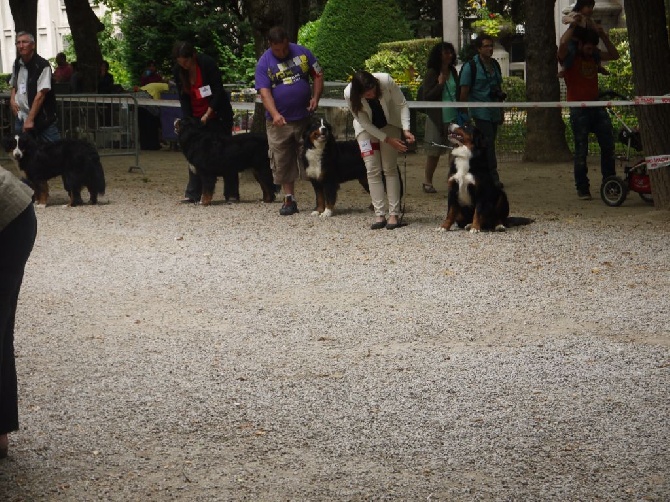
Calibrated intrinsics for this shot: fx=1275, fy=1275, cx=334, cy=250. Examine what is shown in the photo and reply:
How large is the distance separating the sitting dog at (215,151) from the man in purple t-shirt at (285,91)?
36.7 inches

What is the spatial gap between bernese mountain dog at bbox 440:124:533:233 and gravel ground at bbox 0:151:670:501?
27cm

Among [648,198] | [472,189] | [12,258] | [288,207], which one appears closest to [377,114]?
[472,189]

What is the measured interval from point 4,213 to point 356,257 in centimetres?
632

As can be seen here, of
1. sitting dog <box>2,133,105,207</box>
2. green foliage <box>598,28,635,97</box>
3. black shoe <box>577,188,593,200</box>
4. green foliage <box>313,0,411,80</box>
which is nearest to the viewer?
sitting dog <box>2,133,105,207</box>

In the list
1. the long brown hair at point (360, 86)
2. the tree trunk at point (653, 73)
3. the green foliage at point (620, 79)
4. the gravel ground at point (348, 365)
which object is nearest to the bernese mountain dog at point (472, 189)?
the gravel ground at point (348, 365)

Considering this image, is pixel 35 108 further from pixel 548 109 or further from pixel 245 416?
pixel 245 416

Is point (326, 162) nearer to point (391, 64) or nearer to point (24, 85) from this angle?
point (24, 85)

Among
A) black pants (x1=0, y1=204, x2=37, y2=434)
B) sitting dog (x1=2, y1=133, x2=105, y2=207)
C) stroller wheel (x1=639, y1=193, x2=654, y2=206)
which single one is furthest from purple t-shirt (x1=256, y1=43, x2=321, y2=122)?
black pants (x1=0, y1=204, x2=37, y2=434)

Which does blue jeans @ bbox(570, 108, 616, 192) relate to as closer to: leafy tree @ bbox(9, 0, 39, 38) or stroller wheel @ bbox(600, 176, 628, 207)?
stroller wheel @ bbox(600, 176, 628, 207)

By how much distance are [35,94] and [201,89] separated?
1.96 meters

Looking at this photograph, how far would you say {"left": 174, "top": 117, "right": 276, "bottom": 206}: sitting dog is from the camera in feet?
47.5

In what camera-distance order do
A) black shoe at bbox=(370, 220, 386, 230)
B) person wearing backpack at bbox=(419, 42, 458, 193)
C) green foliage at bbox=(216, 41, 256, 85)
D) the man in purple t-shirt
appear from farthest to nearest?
green foliage at bbox=(216, 41, 256, 85) → person wearing backpack at bbox=(419, 42, 458, 193) → the man in purple t-shirt → black shoe at bbox=(370, 220, 386, 230)

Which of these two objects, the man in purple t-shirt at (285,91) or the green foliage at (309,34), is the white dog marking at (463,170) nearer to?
the man in purple t-shirt at (285,91)

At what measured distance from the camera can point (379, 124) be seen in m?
11.8
